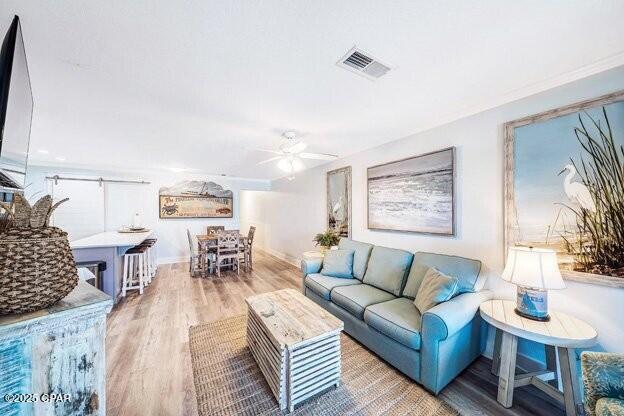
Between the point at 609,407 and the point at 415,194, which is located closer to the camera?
the point at 609,407

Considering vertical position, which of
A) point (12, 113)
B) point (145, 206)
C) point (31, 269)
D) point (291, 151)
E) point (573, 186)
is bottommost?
point (31, 269)

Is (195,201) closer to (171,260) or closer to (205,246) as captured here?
(171,260)

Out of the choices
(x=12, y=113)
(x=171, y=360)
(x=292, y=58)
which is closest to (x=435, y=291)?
(x=292, y=58)

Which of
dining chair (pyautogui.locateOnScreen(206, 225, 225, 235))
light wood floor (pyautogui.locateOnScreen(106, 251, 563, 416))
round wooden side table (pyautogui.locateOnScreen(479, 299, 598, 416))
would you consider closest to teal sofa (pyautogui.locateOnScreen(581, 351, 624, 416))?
round wooden side table (pyautogui.locateOnScreen(479, 299, 598, 416))

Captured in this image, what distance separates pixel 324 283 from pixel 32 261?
101 inches

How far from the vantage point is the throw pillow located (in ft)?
6.43

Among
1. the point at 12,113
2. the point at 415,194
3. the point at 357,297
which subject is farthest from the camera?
the point at 415,194

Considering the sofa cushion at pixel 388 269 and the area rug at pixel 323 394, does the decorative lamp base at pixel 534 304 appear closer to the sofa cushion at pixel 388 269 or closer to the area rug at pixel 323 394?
the area rug at pixel 323 394

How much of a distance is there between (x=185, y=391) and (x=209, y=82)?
242cm

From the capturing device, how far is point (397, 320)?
2008 millimetres

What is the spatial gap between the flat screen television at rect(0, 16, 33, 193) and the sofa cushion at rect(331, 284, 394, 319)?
2.47m

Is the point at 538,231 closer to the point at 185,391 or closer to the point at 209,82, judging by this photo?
the point at 209,82

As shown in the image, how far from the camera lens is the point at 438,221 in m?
2.64

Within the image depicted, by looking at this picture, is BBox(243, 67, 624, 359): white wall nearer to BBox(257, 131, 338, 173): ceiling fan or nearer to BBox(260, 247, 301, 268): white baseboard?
BBox(257, 131, 338, 173): ceiling fan
